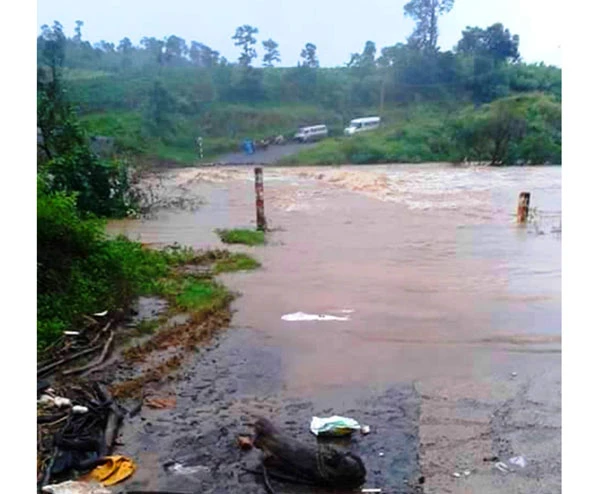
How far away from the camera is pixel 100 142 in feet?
22.4

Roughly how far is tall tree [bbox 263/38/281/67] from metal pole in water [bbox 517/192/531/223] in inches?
115

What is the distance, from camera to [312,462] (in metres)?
2.24

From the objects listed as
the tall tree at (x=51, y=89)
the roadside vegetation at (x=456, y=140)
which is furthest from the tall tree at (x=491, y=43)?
the tall tree at (x=51, y=89)

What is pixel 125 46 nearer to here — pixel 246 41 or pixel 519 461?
pixel 246 41

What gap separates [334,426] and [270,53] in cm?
340

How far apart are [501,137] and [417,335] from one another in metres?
4.13

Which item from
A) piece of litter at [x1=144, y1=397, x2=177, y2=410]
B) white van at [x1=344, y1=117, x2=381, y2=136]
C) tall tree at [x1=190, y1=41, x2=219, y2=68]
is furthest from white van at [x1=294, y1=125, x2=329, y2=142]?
piece of litter at [x1=144, y1=397, x2=177, y2=410]

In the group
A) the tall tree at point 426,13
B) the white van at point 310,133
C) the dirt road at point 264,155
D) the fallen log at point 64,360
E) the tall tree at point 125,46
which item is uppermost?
the tall tree at point 426,13

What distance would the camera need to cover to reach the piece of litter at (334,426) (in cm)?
258

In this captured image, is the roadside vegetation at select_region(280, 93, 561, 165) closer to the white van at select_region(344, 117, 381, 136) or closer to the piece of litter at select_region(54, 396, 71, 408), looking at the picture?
the white van at select_region(344, 117, 381, 136)

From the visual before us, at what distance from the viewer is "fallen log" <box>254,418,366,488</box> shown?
2213 mm

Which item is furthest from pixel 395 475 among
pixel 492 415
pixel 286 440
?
pixel 492 415

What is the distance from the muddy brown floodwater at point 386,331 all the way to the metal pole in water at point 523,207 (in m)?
0.09

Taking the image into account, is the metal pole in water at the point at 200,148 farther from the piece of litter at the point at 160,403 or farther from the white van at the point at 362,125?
the piece of litter at the point at 160,403
